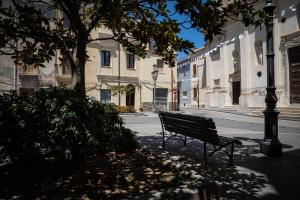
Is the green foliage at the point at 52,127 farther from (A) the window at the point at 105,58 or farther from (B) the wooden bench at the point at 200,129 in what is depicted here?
(A) the window at the point at 105,58

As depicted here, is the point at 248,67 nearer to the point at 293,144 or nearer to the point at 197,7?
the point at 293,144

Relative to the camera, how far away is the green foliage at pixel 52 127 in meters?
3.74

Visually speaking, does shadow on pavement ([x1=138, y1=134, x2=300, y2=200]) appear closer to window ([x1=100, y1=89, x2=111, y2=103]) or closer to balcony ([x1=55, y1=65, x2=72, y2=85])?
balcony ([x1=55, y1=65, x2=72, y2=85])

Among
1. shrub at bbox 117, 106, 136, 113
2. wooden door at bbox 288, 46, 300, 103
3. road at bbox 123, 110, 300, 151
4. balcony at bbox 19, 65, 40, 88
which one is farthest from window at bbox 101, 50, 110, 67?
wooden door at bbox 288, 46, 300, 103

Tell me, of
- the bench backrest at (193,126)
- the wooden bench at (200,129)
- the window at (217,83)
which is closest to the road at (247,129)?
the wooden bench at (200,129)

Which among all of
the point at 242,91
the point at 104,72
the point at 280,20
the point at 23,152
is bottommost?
the point at 23,152

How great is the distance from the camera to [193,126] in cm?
535

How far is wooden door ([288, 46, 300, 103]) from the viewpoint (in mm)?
19531

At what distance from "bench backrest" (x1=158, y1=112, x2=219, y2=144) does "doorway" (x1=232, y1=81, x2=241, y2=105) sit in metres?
22.0

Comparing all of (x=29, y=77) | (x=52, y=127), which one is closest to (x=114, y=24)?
(x=52, y=127)

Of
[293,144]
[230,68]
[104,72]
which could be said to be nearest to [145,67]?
[104,72]

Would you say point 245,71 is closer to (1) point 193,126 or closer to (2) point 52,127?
(1) point 193,126

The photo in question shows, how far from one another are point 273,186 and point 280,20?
20.2 meters

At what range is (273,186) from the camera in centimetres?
404
